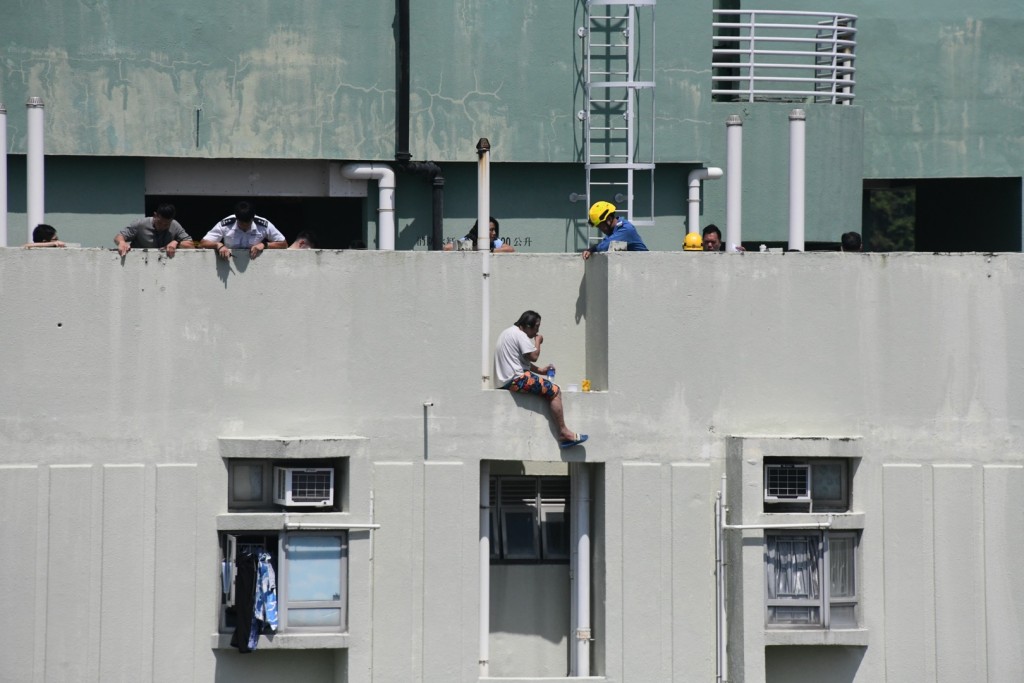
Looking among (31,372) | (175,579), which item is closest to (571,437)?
(175,579)

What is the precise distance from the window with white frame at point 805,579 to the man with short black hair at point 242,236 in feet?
18.6

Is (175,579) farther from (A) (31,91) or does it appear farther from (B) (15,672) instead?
(A) (31,91)

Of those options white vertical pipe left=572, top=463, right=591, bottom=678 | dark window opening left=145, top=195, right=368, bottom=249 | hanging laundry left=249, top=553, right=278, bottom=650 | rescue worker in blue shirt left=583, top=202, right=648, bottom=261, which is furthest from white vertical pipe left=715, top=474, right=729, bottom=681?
dark window opening left=145, top=195, right=368, bottom=249

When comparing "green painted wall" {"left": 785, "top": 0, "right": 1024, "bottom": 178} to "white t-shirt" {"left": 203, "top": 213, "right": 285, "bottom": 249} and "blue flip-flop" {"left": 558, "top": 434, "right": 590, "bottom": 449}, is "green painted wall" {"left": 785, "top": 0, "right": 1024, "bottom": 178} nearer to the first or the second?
"blue flip-flop" {"left": 558, "top": 434, "right": 590, "bottom": 449}

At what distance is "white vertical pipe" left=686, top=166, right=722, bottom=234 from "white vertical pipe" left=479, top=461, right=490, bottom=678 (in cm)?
572

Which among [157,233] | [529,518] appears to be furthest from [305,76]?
[529,518]

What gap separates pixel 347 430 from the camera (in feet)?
53.8

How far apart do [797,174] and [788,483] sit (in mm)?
3915

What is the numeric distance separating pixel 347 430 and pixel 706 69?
7661 mm

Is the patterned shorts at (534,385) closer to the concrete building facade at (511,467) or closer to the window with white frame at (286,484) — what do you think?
the concrete building facade at (511,467)

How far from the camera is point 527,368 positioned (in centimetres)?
1672

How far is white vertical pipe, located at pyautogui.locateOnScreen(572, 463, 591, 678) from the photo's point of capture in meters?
16.7

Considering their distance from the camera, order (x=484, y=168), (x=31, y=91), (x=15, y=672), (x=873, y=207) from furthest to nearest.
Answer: (x=873, y=207) < (x=31, y=91) < (x=484, y=168) < (x=15, y=672)

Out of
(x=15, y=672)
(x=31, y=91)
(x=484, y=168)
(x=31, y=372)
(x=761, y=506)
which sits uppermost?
(x=31, y=91)
